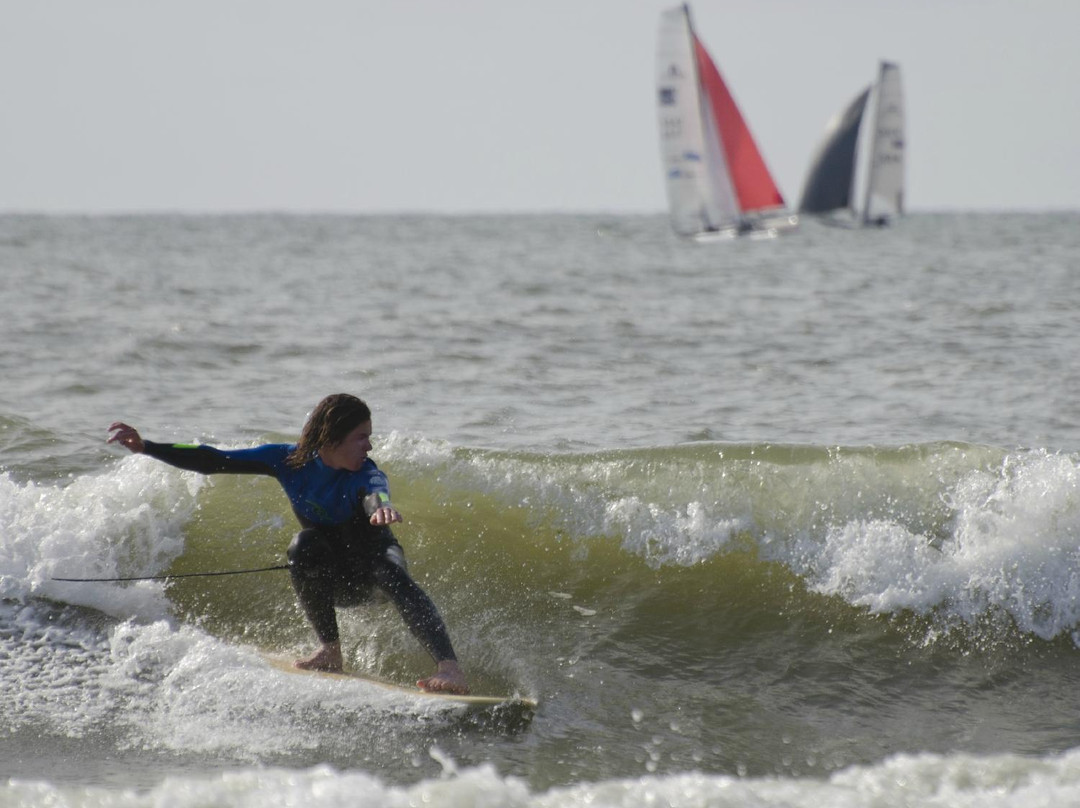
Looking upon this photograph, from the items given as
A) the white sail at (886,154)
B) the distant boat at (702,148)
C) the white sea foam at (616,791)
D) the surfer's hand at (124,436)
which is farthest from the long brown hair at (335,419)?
the white sail at (886,154)

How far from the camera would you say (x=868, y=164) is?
145 feet

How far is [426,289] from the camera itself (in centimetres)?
2109

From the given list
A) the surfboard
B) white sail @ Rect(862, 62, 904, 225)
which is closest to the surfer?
the surfboard

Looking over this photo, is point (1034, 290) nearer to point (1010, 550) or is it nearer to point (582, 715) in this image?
point (1010, 550)

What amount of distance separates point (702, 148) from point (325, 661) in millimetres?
25167

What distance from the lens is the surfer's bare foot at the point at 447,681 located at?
4.81 metres

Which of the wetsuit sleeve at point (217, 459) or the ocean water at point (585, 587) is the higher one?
the wetsuit sleeve at point (217, 459)

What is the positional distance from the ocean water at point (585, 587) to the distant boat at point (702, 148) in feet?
57.2

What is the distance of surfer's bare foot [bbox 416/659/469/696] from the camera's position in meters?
4.81

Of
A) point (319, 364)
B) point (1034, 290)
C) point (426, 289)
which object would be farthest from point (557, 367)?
point (1034, 290)

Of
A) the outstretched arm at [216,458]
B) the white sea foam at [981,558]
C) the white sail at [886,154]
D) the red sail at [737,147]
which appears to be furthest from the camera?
the white sail at [886,154]

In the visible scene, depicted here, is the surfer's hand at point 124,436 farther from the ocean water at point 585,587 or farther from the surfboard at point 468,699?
the surfboard at point 468,699

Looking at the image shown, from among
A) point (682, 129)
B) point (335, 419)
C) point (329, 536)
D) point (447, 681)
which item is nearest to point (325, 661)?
point (329, 536)

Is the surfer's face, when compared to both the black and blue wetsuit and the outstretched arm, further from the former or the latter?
the outstretched arm
